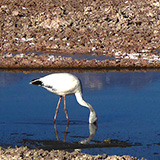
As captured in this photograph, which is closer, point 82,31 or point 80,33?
point 80,33

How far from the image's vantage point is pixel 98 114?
11.7 m

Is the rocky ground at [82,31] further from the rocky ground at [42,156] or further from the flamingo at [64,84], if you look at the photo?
the rocky ground at [42,156]

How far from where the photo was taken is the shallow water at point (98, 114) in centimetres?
986

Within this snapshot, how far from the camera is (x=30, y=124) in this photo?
1105 centimetres

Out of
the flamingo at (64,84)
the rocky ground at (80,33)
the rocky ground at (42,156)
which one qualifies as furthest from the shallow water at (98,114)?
the rocky ground at (80,33)

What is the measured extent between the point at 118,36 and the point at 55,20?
265 centimetres

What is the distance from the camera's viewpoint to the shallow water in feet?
32.4

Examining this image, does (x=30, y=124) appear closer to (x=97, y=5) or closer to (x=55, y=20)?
(x=55, y=20)

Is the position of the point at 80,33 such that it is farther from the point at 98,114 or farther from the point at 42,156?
the point at 42,156

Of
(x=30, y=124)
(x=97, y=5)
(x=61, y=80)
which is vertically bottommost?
(x=30, y=124)

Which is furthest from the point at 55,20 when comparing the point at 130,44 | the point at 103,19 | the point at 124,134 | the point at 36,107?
the point at 124,134

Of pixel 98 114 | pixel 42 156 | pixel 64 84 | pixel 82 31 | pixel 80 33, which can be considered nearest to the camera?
pixel 42 156

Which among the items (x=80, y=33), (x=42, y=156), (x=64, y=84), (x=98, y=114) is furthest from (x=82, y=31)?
(x=42, y=156)

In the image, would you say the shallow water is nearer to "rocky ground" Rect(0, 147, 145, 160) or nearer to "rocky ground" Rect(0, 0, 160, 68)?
"rocky ground" Rect(0, 147, 145, 160)
